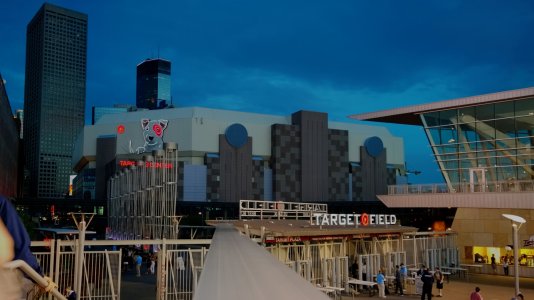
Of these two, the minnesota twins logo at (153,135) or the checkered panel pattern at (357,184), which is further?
the checkered panel pattern at (357,184)

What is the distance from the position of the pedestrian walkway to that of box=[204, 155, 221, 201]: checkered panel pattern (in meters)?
55.0

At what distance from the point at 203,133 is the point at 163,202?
38102mm

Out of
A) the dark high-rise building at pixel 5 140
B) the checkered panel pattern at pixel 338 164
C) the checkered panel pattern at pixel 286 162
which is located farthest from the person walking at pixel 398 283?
the checkered panel pattern at pixel 338 164

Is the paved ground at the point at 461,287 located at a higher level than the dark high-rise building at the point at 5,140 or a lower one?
lower

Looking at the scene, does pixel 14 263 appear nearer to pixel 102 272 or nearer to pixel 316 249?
pixel 102 272

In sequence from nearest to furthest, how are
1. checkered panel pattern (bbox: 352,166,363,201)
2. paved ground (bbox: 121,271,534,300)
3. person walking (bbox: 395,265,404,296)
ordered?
1. paved ground (bbox: 121,271,534,300)
2. person walking (bbox: 395,265,404,296)
3. checkered panel pattern (bbox: 352,166,363,201)

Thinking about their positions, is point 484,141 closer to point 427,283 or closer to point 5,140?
point 427,283

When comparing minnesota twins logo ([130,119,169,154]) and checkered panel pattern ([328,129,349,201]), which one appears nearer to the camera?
minnesota twins logo ([130,119,169,154])

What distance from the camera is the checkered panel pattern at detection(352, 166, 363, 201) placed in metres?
100

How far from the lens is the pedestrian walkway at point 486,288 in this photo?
2578 cm

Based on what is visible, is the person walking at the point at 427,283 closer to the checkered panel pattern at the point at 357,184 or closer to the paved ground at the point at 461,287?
the paved ground at the point at 461,287

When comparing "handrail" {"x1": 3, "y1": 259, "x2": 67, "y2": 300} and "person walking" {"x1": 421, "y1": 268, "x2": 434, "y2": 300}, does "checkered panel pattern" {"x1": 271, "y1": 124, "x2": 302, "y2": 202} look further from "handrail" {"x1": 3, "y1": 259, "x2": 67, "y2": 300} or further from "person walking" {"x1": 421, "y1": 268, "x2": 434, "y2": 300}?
"handrail" {"x1": 3, "y1": 259, "x2": 67, "y2": 300}

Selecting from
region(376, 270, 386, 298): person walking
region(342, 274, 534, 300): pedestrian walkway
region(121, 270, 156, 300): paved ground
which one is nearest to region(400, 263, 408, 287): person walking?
region(342, 274, 534, 300): pedestrian walkway

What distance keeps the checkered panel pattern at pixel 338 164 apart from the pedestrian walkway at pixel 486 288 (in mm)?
60768
